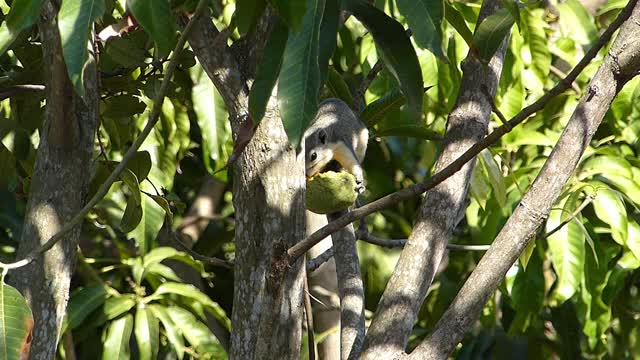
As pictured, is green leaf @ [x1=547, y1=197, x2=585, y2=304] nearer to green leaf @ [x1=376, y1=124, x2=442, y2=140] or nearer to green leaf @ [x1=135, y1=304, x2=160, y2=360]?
green leaf @ [x1=376, y1=124, x2=442, y2=140]

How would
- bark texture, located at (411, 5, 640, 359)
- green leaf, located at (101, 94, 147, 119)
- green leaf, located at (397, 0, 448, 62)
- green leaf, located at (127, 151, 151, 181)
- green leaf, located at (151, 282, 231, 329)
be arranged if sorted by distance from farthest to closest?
green leaf, located at (151, 282, 231, 329)
green leaf, located at (101, 94, 147, 119)
green leaf, located at (127, 151, 151, 181)
bark texture, located at (411, 5, 640, 359)
green leaf, located at (397, 0, 448, 62)

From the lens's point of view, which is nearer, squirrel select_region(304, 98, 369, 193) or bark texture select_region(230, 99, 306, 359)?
bark texture select_region(230, 99, 306, 359)

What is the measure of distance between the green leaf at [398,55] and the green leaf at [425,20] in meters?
0.07

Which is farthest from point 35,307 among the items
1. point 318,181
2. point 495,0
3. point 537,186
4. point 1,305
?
point 495,0

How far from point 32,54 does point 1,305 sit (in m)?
0.74

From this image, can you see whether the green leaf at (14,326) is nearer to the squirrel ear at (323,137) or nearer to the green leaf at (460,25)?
the green leaf at (460,25)

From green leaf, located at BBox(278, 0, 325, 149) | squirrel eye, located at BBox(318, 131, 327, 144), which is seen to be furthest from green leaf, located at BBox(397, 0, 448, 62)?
squirrel eye, located at BBox(318, 131, 327, 144)

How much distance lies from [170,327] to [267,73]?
54.8 inches

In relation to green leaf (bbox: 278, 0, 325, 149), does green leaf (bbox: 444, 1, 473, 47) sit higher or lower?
higher

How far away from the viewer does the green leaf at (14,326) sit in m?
1.15

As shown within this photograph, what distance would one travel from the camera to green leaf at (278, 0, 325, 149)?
3.06 feet

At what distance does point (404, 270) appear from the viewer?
1.37 m

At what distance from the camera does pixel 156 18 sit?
3.21ft

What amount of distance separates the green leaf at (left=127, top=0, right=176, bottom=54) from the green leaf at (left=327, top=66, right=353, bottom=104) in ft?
2.35
